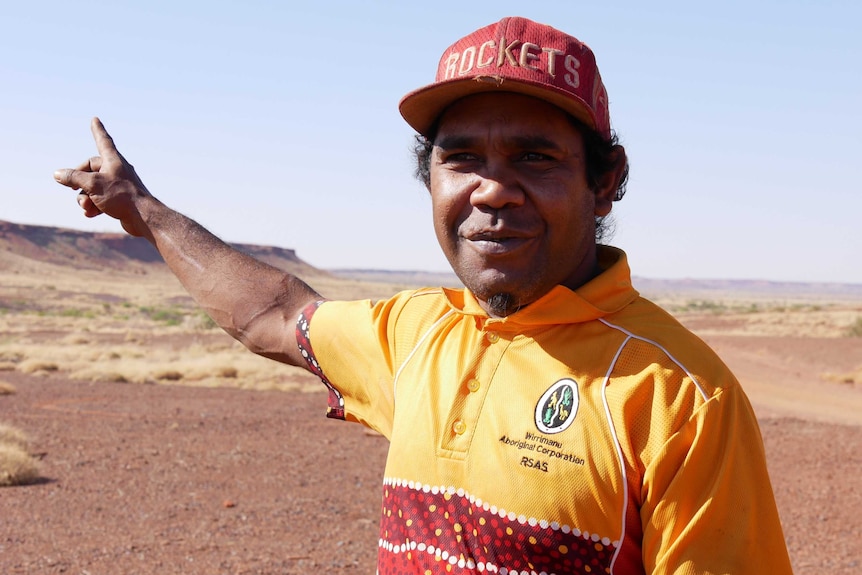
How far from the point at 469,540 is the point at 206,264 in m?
1.28

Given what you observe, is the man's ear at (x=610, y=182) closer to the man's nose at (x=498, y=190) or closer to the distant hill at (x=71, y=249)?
the man's nose at (x=498, y=190)

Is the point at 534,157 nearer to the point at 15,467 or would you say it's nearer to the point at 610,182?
the point at 610,182

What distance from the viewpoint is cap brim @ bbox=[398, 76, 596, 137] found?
5.69 ft

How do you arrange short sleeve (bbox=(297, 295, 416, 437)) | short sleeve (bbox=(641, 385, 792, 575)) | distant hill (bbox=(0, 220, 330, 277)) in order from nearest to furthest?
short sleeve (bbox=(641, 385, 792, 575)), short sleeve (bbox=(297, 295, 416, 437)), distant hill (bbox=(0, 220, 330, 277))

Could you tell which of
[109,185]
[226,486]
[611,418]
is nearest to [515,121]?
[611,418]

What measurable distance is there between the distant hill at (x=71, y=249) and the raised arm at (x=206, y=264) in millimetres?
98489

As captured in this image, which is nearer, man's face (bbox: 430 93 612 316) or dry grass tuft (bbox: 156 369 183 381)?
man's face (bbox: 430 93 612 316)

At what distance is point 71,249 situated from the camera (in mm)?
116312

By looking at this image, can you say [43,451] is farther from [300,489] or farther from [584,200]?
[584,200]

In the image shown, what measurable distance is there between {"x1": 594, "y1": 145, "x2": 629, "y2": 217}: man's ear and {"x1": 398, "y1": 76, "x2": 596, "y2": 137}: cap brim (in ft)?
0.48

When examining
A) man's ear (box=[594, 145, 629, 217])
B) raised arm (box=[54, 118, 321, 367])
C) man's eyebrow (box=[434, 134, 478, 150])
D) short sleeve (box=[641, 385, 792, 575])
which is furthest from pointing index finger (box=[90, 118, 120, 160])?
short sleeve (box=[641, 385, 792, 575])

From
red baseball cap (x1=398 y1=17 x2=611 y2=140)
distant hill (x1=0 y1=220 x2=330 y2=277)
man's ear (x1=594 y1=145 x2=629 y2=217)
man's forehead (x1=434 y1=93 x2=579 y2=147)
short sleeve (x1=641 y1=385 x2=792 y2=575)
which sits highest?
red baseball cap (x1=398 y1=17 x2=611 y2=140)

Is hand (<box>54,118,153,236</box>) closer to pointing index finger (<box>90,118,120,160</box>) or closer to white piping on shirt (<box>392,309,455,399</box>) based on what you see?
pointing index finger (<box>90,118,120,160</box>)

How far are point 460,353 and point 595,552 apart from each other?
52 centimetres
